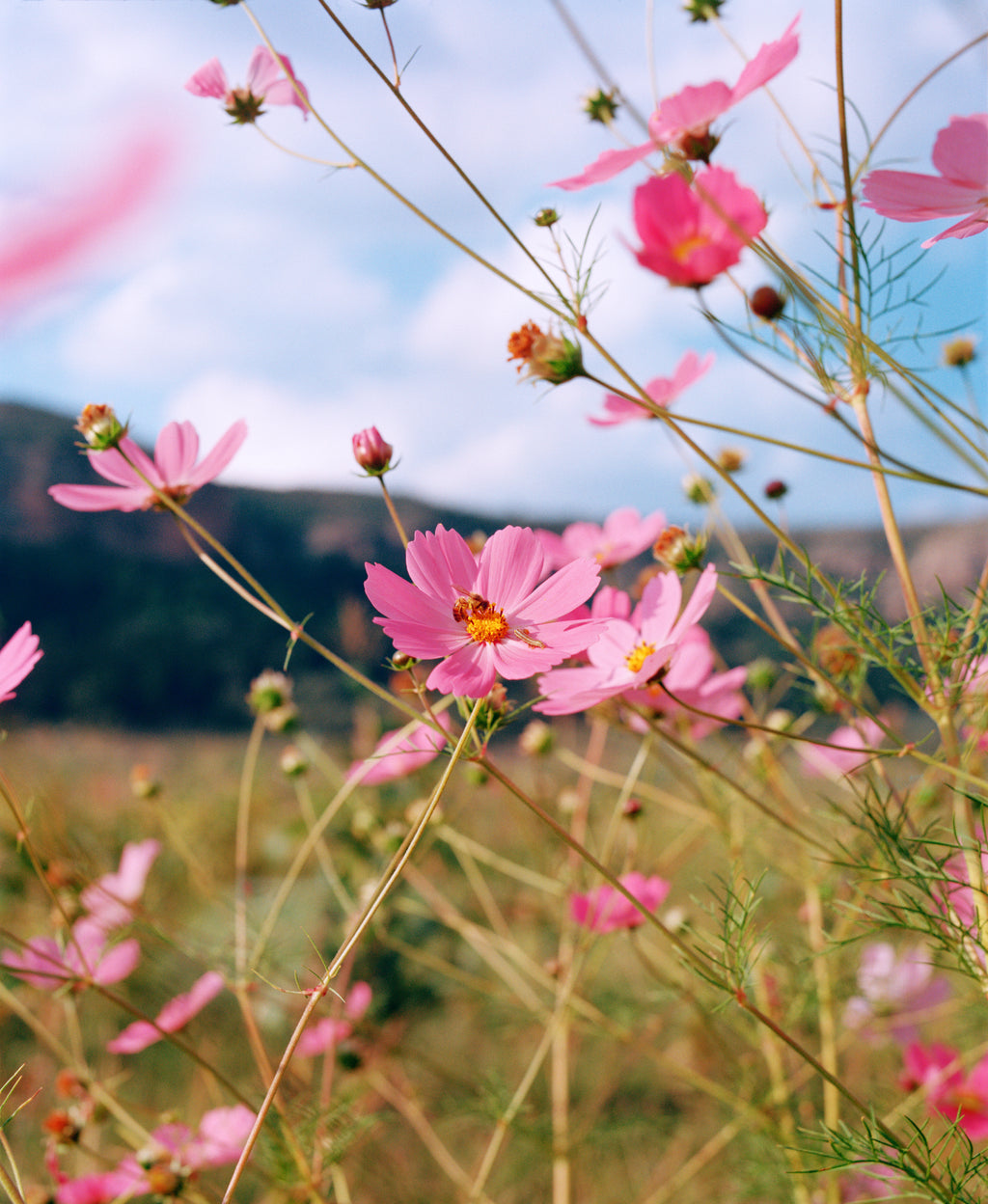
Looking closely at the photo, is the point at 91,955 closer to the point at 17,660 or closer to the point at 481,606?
the point at 17,660

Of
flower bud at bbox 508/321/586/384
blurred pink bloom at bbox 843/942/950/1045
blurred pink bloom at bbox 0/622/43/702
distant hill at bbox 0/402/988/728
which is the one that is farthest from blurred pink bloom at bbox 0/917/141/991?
distant hill at bbox 0/402/988/728

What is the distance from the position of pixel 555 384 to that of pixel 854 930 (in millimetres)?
607

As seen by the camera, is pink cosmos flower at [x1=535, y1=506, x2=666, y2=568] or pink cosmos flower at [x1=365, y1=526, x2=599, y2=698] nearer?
pink cosmos flower at [x1=365, y1=526, x2=599, y2=698]

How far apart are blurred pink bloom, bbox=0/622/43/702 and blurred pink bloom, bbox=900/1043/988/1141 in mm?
590

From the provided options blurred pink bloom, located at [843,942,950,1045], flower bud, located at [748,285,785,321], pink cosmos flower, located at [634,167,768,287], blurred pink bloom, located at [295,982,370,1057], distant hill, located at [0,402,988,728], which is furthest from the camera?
distant hill, located at [0,402,988,728]

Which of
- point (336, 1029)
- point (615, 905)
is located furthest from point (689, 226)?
point (336, 1029)

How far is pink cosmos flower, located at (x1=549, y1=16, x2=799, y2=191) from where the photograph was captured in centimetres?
34

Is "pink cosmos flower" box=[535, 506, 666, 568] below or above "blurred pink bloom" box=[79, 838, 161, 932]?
above

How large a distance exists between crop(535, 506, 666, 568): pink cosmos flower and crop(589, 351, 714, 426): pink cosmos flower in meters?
0.07

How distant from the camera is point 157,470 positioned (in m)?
0.54

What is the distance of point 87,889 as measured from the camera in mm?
755

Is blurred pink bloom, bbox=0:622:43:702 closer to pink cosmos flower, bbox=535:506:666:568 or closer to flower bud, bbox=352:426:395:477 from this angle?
flower bud, bbox=352:426:395:477

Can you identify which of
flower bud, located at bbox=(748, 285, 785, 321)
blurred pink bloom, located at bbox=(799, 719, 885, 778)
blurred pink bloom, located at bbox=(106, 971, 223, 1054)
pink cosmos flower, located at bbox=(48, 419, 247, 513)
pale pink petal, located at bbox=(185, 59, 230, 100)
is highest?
pale pink petal, located at bbox=(185, 59, 230, 100)

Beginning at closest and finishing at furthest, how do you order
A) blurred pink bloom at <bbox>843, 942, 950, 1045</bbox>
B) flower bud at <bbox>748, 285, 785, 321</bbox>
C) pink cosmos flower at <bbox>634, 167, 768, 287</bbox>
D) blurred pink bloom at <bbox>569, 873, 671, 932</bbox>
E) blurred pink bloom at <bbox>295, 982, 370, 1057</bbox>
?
pink cosmos flower at <bbox>634, 167, 768, 287</bbox> → flower bud at <bbox>748, 285, 785, 321</bbox> → blurred pink bloom at <bbox>569, 873, 671, 932</bbox> → blurred pink bloom at <bbox>295, 982, 370, 1057</bbox> → blurred pink bloom at <bbox>843, 942, 950, 1045</bbox>
